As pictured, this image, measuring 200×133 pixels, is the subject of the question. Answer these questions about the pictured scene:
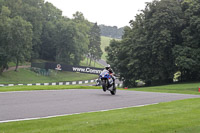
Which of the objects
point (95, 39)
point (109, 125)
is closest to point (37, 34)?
point (95, 39)

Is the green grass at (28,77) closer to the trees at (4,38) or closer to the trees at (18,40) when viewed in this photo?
the trees at (4,38)

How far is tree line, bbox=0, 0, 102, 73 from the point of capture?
2534 inches

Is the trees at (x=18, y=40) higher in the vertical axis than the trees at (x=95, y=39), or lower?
lower

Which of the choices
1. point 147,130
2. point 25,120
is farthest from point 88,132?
point 25,120

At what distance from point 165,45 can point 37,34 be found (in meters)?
43.4

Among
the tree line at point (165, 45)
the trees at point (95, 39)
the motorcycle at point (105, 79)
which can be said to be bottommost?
the motorcycle at point (105, 79)

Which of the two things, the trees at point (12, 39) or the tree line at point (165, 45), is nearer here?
the tree line at point (165, 45)

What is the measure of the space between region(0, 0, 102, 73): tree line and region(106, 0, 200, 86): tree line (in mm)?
22907

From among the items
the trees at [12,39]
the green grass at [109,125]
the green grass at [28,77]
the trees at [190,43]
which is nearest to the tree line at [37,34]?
the trees at [12,39]

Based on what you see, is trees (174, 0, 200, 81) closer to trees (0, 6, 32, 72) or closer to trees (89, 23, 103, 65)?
trees (0, 6, 32, 72)

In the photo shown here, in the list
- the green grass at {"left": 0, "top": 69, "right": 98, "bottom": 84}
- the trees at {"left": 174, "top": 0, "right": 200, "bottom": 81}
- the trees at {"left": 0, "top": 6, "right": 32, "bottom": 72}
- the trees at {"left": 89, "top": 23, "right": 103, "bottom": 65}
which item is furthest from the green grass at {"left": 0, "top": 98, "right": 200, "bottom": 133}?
the trees at {"left": 89, "top": 23, "right": 103, "bottom": 65}

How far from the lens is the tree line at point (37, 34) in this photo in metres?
64.4

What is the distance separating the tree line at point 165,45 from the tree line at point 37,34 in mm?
22907

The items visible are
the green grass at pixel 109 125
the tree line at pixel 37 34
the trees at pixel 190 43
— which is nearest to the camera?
the green grass at pixel 109 125
